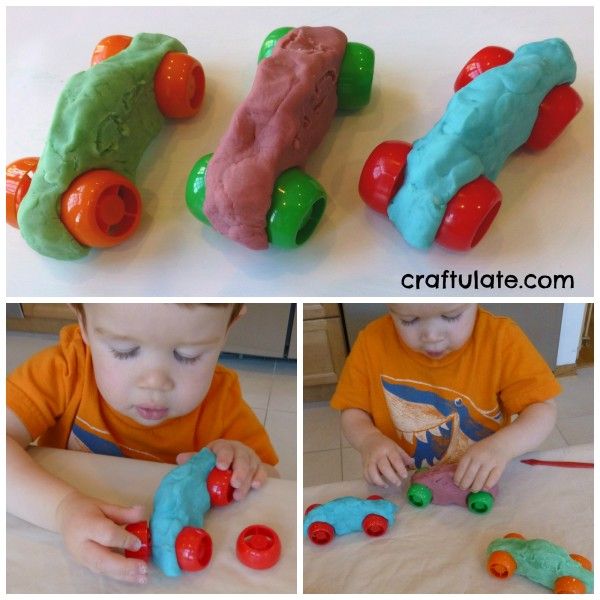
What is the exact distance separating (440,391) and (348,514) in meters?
0.22

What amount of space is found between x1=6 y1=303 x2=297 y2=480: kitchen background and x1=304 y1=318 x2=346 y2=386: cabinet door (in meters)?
0.10

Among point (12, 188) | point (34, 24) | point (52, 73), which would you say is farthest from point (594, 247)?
point (34, 24)

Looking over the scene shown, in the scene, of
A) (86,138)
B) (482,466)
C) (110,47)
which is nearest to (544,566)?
(482,466)

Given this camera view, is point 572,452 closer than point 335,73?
Yes

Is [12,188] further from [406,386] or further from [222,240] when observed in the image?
[406,386]

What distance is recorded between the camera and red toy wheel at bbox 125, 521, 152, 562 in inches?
21.8

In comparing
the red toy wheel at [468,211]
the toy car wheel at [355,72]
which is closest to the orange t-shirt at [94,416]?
the red toy wheel at [468,211]

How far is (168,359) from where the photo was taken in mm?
642

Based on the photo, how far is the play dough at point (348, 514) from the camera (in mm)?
642

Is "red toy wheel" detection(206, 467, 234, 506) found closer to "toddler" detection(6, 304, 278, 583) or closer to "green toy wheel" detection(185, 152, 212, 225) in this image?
"toddler" detection(6, 304, 278, 583)

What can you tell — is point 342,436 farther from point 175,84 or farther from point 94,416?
point 175,84

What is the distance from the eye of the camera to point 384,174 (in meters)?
0.78

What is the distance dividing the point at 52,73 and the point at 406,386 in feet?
2.50

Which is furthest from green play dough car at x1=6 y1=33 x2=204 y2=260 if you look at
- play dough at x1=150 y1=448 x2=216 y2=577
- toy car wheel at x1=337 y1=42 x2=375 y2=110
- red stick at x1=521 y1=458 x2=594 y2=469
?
red stick at x1=521 y1=458 x2=594 y2=469
